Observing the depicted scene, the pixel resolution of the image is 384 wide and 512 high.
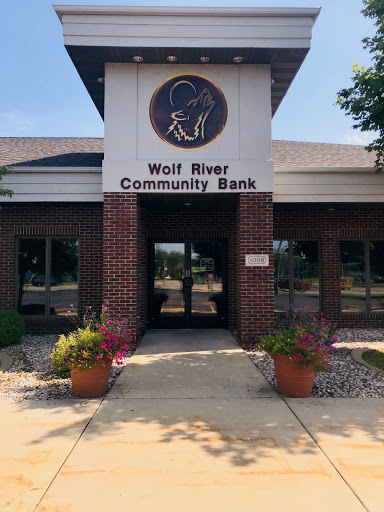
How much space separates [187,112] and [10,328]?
6481 millimetres

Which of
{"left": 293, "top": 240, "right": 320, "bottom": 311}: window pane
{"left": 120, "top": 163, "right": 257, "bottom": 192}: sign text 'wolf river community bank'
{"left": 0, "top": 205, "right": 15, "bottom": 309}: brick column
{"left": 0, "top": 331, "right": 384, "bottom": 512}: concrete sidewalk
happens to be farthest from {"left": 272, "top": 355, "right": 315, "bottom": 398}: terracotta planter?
{"left": 0, "top": 205, "right": 15, "bottom": 309}: brick column

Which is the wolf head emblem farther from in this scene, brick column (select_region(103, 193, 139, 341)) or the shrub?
the shrub

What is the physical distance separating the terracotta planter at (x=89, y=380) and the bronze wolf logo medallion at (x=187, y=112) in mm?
5276

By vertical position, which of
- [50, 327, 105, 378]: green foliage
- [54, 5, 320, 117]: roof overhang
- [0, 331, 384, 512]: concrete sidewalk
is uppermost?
[54, 5, 320, 117]: roof overhang

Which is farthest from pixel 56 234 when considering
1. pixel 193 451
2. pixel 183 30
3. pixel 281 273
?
pixel 193 451

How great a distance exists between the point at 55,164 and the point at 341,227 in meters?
8.36

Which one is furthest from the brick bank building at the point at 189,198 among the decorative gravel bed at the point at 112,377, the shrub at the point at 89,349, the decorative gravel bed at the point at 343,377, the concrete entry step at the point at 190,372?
the shrub at the point at 89,349

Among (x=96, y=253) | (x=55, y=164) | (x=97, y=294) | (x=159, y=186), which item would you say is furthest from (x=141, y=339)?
(x=55, y=164)

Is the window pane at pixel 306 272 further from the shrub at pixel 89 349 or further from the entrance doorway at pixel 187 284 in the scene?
the shrub at pixel 89 349

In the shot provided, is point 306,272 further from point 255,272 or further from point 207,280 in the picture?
point 255,272

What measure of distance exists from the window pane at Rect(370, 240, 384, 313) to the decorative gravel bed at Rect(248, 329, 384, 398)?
2455mm

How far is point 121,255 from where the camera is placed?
27.5 ft

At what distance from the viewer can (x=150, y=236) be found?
10.6 metres

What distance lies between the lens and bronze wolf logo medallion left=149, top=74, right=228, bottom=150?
8547 millimetres
